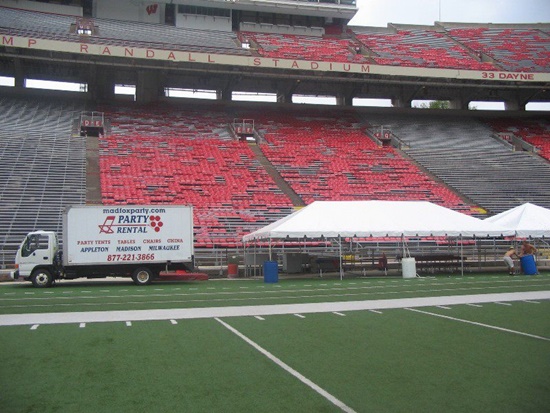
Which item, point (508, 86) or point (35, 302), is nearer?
point (35, 302)

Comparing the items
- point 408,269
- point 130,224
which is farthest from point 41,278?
point 408,269

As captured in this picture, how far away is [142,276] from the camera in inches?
814

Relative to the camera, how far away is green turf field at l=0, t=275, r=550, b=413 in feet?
17.5

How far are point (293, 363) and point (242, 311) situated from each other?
508 cm

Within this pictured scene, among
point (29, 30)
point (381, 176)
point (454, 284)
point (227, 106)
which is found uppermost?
point (29, 30)

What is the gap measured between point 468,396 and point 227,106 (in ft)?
137

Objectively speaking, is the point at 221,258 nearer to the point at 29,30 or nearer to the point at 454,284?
the point at 454,284

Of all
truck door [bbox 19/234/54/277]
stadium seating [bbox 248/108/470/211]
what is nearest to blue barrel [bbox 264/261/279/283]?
truck door [bbox 19/234/54/277]

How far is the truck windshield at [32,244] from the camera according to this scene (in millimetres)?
19594

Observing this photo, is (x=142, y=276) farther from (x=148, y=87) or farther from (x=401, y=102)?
(x=401, y=102)

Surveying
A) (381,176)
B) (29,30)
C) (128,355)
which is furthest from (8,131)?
(128,355)

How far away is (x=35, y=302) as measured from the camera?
1417 centimetres

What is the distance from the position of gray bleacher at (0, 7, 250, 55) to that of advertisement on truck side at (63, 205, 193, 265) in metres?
21.4

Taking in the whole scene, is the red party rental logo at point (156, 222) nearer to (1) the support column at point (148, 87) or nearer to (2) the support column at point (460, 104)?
(1) the support column at point (148, 87)
